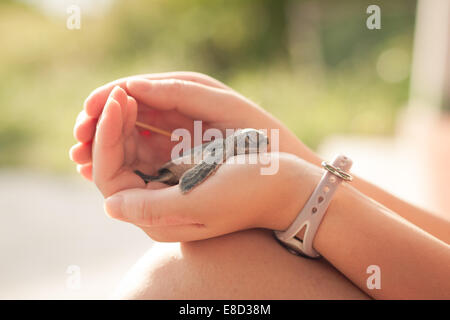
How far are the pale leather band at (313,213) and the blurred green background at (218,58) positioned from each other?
12.7 feet

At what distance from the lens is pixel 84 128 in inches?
36.8

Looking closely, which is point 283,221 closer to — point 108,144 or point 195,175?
point 195,175

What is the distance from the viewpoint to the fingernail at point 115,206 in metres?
0.78

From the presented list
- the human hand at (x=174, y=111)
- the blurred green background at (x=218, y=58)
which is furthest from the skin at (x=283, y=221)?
the blurred green background at (x=218, y=58)

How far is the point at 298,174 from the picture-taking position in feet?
2.50

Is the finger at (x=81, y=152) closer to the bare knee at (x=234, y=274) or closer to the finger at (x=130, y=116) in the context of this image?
the finger at (x=130, y=116)

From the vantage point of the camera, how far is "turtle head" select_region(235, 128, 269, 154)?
0.85 m

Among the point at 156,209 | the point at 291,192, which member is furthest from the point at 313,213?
the point at 156,209

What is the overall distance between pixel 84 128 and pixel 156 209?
33 cm

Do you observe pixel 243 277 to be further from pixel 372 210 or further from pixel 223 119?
pixel 223 119

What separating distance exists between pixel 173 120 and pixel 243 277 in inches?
20.0

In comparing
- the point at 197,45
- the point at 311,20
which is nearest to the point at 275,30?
the point at 311,20

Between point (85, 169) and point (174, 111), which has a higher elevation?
point (174, 111)

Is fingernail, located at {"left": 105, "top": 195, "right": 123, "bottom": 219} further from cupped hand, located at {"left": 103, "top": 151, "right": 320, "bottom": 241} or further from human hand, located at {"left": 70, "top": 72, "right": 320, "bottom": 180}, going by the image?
human hand, located at {"left": 70, "top": 72, "right": 320, "bottom": 180}
